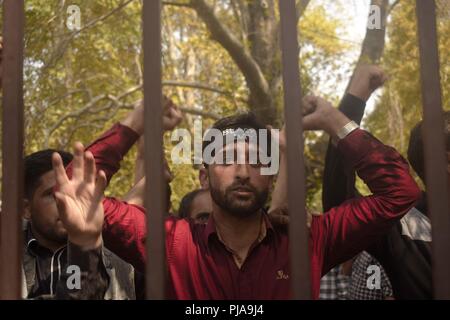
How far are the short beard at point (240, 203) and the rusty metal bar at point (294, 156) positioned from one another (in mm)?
868

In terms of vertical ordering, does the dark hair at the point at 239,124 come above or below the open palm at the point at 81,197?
above

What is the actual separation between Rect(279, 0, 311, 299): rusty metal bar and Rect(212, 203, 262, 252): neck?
0.91 metres

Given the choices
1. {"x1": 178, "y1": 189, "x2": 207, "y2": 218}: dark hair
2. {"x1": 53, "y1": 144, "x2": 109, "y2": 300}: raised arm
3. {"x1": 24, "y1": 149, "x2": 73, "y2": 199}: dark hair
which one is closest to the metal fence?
{"x1": 53, "y1": 144, "x2": 109, "y2": 300}: raised arm

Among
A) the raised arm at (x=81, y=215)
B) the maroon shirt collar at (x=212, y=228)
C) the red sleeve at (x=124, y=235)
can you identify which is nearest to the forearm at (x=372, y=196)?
the maroon shirt collar at (x=212, y=228)

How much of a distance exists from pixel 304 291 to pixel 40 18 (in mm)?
5479

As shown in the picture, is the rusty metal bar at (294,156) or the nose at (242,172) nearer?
the rusty metal bar at (294,156)

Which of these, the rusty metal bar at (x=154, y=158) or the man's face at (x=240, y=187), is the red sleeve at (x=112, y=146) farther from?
the rusty metal bar at (x=154, y=158)

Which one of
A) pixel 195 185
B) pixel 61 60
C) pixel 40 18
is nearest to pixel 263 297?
pixel 40 18

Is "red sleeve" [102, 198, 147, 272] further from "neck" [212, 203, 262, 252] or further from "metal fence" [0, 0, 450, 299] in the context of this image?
"metal fence" [0, 0, 450, 299]

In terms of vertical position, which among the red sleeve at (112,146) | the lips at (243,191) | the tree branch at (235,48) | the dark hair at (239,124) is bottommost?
the lips at (243,191)

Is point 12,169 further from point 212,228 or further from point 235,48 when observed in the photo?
point 235,48

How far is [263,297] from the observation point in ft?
6.87

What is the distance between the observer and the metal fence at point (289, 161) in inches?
53.7
